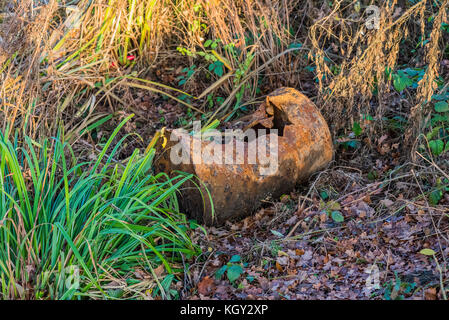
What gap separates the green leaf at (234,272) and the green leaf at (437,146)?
5.73 feet

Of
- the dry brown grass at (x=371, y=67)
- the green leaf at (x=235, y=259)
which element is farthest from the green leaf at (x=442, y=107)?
the green leaf at (x=235, y=259)

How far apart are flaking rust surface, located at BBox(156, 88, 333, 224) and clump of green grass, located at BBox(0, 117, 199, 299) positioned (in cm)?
17

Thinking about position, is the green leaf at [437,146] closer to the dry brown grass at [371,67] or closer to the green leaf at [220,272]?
the dry brown grass at [371,67]

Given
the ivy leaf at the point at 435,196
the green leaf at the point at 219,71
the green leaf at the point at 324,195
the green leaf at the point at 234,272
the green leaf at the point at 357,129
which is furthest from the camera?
the green leaf at the point at 219,71

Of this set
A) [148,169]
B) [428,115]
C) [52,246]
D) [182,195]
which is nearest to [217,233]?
[182,195]

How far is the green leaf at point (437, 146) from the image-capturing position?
375cm

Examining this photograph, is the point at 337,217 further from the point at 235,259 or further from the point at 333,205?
the point at 235,259

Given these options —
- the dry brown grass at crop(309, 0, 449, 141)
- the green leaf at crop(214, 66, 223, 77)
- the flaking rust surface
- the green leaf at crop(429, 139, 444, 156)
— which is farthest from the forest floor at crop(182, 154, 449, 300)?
the green leaf at crop(214, 66, 223, 77)

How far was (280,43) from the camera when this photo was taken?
5.37m

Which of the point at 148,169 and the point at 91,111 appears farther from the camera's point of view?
the point at 91,111
